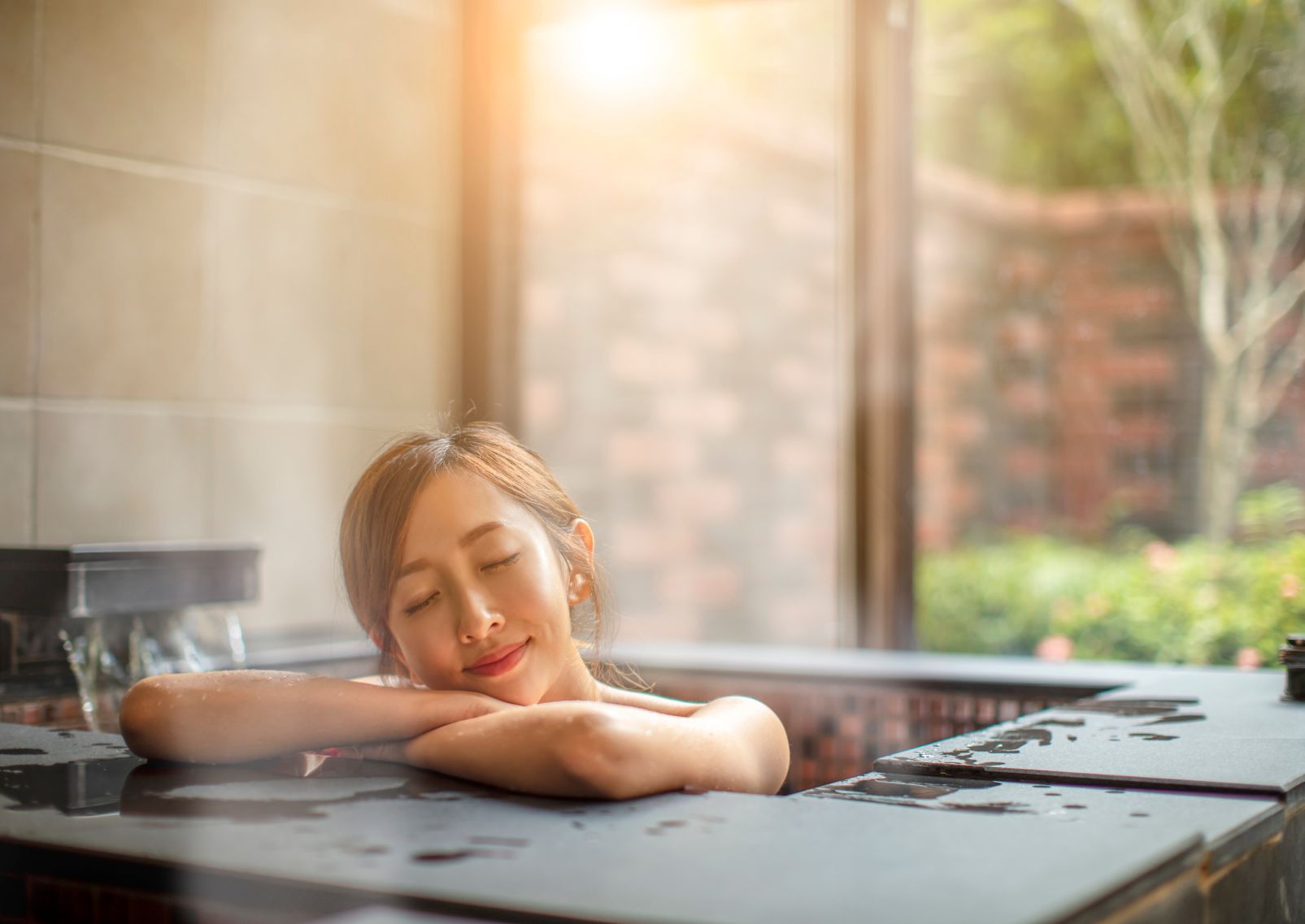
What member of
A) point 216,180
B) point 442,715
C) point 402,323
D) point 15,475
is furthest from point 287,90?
point 442,715

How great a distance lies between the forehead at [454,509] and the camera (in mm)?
1412

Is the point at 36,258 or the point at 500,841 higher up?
the point at 36,258

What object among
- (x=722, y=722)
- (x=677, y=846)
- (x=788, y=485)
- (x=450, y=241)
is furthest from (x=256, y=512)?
(x=677, y=846)

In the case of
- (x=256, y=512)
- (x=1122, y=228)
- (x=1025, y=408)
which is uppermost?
(x=1122, y=228)

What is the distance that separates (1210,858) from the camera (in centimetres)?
100

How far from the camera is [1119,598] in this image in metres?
3.30

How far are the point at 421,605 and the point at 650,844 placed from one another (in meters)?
Result: 0.51

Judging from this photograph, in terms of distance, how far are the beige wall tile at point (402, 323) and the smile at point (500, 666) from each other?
2097 millimetres

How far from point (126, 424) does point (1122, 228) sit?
229cm

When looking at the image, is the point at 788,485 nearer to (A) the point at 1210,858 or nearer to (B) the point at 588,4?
(B) the point at 588,4

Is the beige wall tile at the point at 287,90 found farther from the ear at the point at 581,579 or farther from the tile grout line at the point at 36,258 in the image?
the ear at the point at 581,579

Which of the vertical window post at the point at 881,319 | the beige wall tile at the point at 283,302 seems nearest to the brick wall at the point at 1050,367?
the vertical window post at the point at 881,319

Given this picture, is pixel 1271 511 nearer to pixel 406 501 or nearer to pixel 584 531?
pixel 584 531

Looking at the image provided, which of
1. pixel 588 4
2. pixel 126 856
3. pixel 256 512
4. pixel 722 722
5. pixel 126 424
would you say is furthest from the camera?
pixel 588 4
